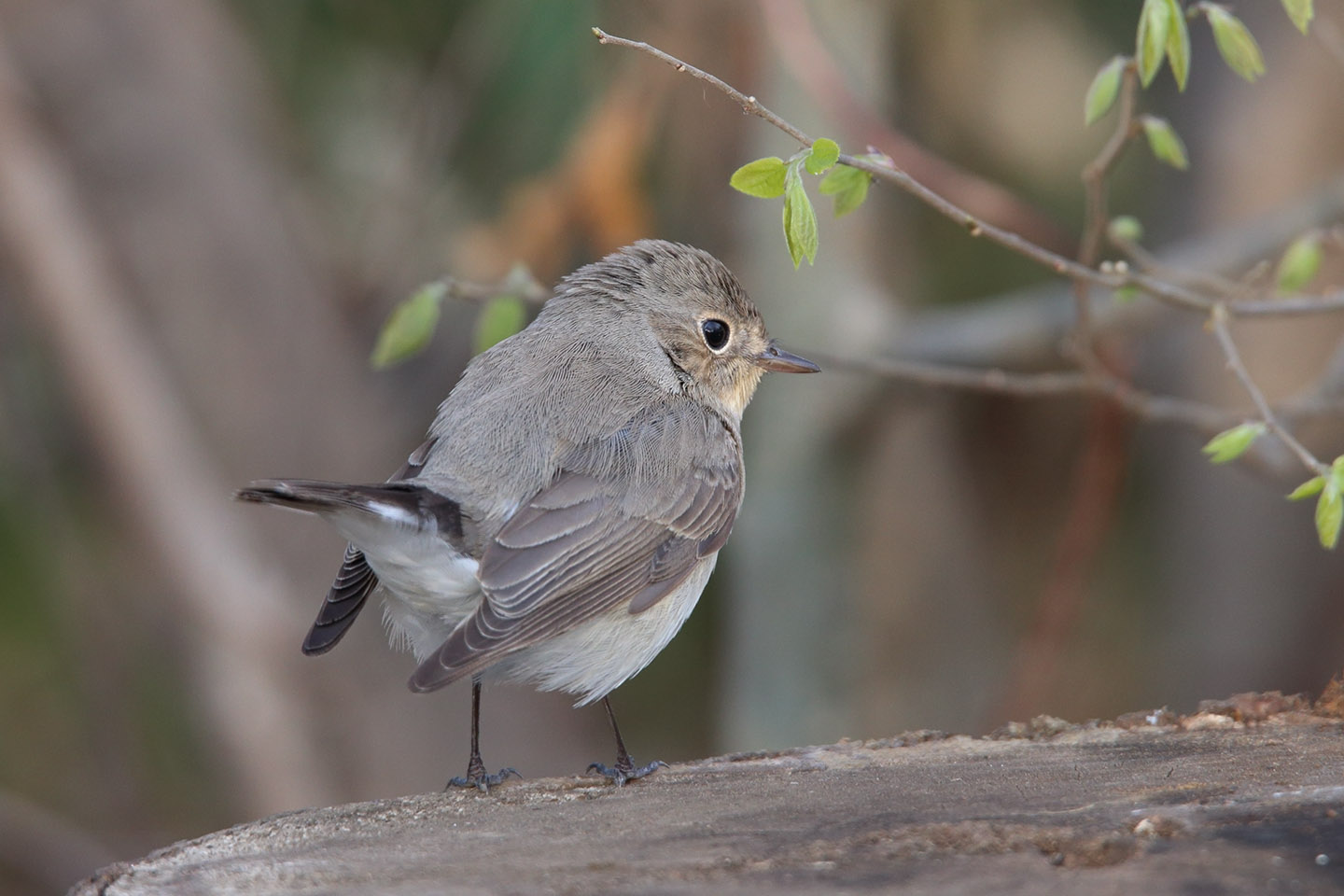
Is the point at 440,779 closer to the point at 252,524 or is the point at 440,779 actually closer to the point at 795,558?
the point at 252,524

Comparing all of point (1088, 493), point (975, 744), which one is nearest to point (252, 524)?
point (1088, 493)

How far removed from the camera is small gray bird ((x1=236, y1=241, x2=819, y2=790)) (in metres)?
3.41

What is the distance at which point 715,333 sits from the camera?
14.7 ft

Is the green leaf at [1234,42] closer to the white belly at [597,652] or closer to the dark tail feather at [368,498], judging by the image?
the white belly at [597,652]

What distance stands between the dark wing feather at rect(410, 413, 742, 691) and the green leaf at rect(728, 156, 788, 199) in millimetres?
1135

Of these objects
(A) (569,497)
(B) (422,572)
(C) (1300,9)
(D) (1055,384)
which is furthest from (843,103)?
(B) (422,572)

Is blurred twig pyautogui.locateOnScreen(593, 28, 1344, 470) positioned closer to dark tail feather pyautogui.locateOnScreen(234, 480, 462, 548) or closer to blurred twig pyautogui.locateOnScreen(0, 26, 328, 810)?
dark tail feather pyautogui.locateOnScreen(234, 480, 462, 548)

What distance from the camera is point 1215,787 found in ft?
8.68

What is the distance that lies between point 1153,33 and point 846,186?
2.24ft

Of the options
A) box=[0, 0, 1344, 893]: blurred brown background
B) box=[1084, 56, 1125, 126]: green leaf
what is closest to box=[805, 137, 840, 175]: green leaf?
box=[1084, 56, 1125, 126]: green leaf

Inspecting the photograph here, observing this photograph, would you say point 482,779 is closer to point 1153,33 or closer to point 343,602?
point 343,602

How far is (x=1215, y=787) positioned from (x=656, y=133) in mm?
4765

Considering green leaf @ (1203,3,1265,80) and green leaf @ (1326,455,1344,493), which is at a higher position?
green leaf @ (1203,3,1265,80)

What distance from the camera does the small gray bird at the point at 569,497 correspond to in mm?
3412
